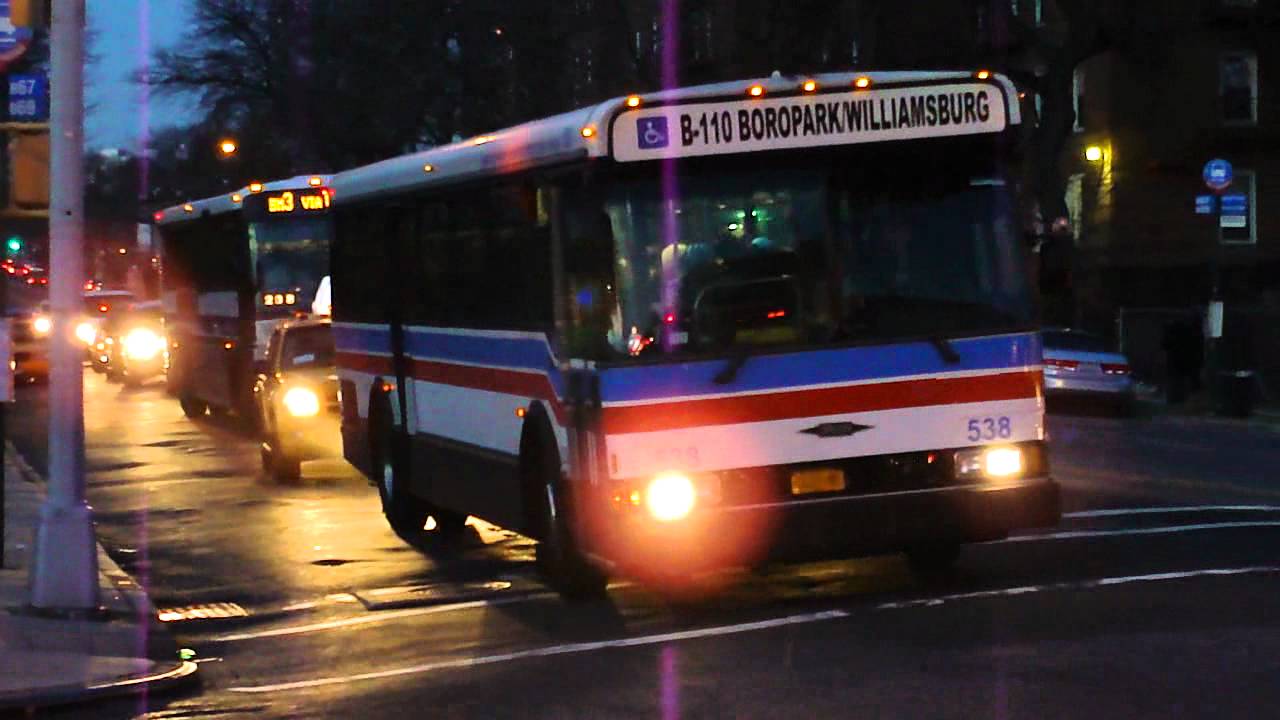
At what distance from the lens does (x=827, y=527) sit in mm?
11453

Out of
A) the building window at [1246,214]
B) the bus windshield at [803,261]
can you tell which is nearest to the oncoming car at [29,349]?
the building window at [1246,214]

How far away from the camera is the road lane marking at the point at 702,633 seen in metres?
10.4

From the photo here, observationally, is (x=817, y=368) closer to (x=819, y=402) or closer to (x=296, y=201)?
(x=819, y=402)

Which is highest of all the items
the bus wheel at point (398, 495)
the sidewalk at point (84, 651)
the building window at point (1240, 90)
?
the building window at point (1240, 90)

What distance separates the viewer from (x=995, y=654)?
32.4 ft

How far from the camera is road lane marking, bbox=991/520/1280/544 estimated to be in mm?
14688

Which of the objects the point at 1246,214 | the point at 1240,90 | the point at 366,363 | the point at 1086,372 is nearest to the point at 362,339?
the point at 366,363

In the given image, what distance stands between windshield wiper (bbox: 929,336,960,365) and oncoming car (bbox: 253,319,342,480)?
36.5 ft

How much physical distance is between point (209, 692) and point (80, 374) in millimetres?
2883

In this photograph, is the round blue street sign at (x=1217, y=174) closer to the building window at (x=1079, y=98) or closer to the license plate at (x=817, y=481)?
the building window at (x=1079, y=98)

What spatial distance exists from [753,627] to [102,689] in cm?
342

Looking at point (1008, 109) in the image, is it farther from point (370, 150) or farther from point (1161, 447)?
point (370, 150)

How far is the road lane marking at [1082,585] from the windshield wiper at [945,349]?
1.38 metres

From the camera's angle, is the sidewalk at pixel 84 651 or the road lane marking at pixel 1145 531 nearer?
the sidewalk at pixel 84 651
